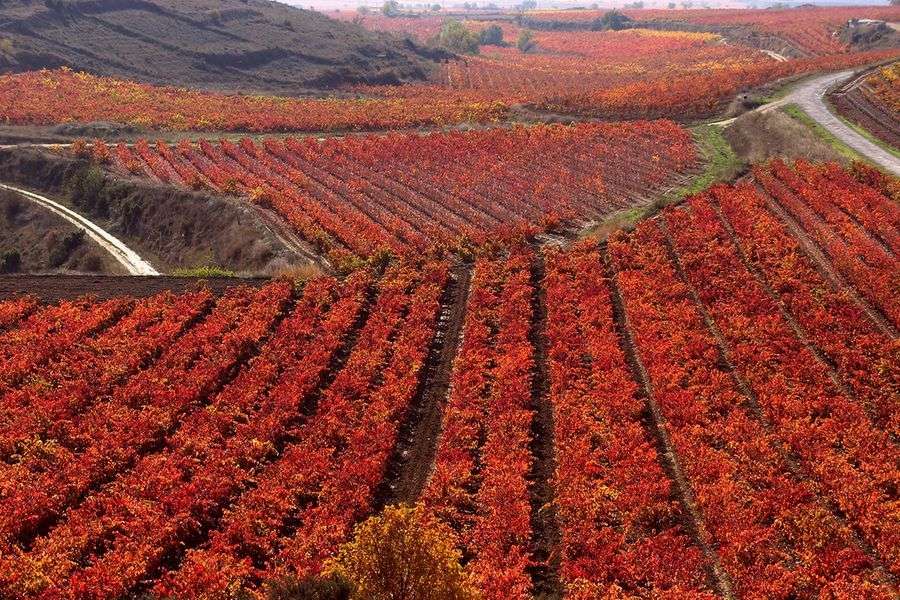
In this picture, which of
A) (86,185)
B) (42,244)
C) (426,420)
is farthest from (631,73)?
(426,420)

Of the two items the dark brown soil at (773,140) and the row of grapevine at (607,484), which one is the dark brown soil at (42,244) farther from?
the dark brown soil at (773,140)

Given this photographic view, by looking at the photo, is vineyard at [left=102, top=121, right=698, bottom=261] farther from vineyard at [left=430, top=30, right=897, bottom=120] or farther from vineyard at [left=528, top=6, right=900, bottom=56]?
vineyard at [left=528, top=6, right=900, bottom=56]

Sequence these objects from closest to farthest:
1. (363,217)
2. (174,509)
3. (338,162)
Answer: (174,509), (363,217), (338,162)

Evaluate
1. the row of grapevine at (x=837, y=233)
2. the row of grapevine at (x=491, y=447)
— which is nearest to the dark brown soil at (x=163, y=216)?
the row of grapevine at (x=491, y=447)

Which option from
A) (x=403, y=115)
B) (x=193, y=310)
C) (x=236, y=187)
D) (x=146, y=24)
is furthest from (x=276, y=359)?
(x=146, y=24)

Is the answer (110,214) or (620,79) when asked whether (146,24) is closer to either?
(110,214)

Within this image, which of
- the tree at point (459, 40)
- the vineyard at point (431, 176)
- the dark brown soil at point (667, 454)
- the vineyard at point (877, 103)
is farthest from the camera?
the tree at point (459, 40)
